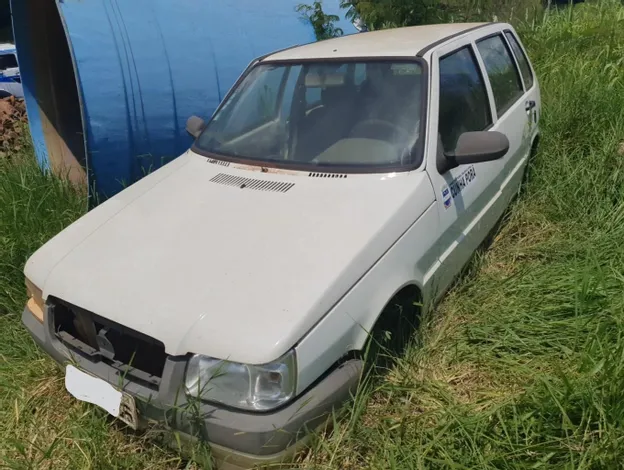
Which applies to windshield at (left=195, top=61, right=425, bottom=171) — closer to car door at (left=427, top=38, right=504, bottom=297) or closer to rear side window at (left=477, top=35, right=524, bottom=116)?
car door at (left=427, top=38, right=504, bottom=297)

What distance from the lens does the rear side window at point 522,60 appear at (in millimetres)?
4492

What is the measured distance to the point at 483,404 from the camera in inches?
97.6

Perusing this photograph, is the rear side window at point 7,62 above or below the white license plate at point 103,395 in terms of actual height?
below

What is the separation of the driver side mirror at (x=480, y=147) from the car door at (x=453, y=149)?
0.34ft

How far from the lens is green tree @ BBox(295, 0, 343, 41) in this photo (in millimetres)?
6438

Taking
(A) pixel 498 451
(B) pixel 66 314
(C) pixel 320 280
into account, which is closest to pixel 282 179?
(C) pixel 320 280

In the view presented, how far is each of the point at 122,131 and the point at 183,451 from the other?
3567mm

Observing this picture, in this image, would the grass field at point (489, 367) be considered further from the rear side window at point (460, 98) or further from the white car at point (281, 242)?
the rear side window at point (460, 98)

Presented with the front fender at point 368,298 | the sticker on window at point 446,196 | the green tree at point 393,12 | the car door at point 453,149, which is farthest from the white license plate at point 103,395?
the green tree at point 393,12

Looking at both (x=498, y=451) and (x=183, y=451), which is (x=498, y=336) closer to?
(x=498, y=451)

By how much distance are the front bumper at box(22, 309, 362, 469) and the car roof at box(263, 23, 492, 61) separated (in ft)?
6.30

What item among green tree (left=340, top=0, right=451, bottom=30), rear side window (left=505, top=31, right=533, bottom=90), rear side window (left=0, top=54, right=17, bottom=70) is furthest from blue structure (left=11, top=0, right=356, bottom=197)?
rear side window (left=0, top=54, right=17, bottom=70)

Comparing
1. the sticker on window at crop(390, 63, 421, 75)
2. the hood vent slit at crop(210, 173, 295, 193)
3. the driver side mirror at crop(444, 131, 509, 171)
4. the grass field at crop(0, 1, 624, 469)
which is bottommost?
the grass field at crop(0, 1, 624, 469)

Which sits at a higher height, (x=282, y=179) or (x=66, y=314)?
(x=282, y=179)
